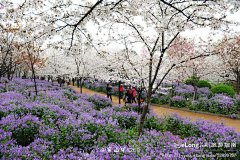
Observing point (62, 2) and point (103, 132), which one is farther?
point (103, 132)

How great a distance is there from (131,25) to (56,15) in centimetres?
279

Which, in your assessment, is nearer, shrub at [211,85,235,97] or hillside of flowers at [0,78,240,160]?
hillside of flowers at [0,78,240,160]

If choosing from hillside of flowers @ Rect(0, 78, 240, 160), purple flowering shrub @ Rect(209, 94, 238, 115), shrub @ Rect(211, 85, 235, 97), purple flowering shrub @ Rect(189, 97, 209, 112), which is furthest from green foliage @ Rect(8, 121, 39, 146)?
shrub @ Rect(211, 85, 235, 97)

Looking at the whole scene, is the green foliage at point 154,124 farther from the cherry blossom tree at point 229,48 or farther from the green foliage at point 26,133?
the green foliage at point 26,133

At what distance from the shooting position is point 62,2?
365 cm

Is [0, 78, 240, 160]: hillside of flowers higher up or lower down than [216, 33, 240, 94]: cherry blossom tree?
lower down

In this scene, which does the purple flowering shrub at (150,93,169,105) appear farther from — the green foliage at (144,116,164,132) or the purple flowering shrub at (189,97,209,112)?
the green foliage at (144,116,164,132)

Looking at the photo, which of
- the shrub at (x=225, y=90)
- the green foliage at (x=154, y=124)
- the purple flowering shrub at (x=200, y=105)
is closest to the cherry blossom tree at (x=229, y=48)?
the shrub at (x=225, y=90)

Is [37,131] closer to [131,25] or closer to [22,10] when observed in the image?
[22,10]

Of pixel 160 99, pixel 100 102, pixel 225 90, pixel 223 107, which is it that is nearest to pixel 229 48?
pixel 223 107

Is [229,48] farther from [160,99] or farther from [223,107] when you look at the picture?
[160,99]

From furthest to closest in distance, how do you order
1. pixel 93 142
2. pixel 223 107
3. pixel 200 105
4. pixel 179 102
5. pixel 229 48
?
pixel 179 102 → pixel 200 105 → pixel 223 107 → pixel 229 48 → pixel 93 142

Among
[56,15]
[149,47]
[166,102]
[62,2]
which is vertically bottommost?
[166,102]

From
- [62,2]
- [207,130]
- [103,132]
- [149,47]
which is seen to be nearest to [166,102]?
[207,130]
